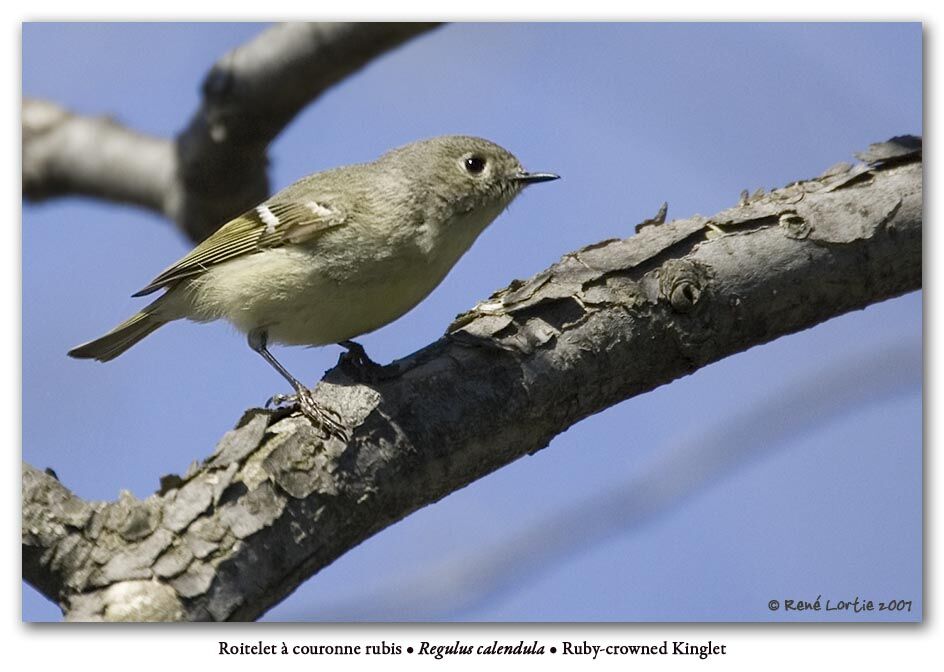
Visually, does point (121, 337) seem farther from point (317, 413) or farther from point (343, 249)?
point (317, 413)

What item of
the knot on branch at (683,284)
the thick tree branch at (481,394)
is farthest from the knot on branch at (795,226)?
the knot on branch at (683,284)

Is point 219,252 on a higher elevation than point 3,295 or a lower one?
higher

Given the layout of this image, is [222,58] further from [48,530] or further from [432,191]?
[48,530]

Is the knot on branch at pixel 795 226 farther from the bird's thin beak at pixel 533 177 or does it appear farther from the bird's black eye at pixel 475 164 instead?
the bird's black eye at pixel 475 164

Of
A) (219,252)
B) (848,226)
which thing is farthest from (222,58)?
(848,226)

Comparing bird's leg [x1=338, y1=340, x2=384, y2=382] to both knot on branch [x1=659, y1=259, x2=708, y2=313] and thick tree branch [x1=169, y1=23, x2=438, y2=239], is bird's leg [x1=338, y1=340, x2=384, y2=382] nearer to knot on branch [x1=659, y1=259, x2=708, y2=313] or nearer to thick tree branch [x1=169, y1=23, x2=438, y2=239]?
knot on branch [x1=659, y1=259, x2=708, y2=313]

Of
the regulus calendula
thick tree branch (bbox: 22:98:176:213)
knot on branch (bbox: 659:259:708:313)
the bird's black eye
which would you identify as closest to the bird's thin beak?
the regulus calendula
